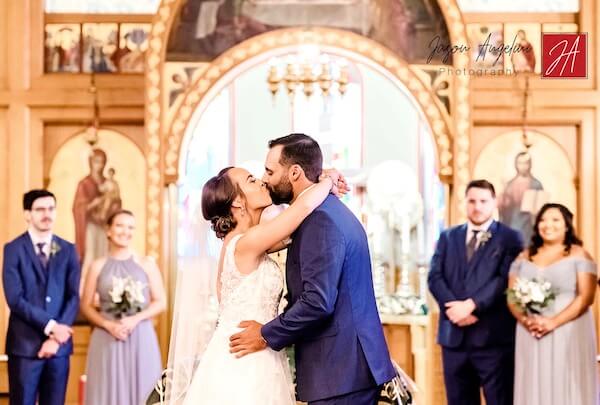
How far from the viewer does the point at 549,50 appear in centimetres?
1021

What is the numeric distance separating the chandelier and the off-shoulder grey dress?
2.95 meters

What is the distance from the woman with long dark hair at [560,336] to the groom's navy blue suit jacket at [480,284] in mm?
150

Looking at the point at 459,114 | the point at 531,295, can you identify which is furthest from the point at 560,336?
the point at 459,114

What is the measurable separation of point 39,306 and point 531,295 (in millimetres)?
3595

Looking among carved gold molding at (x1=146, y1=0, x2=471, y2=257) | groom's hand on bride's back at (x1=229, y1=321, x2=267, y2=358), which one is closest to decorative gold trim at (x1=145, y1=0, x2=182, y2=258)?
carved gold molding at (x1=146, y1=0, x2=471, y2=257)

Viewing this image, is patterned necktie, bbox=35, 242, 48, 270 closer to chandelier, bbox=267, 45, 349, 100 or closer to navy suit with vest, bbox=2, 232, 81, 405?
navy suit with vest, bbox=2, 232, 81, 405

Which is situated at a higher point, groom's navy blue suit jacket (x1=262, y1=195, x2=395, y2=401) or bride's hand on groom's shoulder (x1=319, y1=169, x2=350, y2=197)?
bride's hand on groom's shoulder (x1=319, y1=169, x2=350, y2=197)

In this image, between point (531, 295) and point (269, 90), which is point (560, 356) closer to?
point (531, 295)

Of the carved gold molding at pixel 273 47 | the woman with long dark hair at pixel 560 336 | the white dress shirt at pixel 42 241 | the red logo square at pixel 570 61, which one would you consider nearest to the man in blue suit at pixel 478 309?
the woman with long dark hair at pixel 560 336

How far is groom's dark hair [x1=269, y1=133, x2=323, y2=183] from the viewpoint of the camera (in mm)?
4695

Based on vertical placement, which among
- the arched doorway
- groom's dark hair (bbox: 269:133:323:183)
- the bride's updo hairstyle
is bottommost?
the bride's updo hairstyle

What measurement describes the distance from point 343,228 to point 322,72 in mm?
5223

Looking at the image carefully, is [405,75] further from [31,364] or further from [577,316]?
[31,364]

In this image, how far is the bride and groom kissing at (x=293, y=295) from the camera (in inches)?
181
